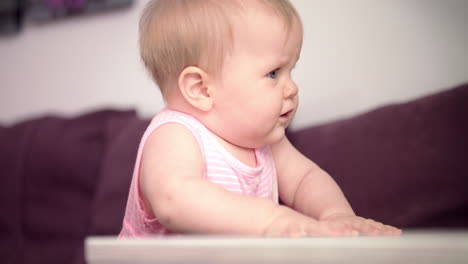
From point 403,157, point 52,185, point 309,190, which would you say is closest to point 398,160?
point 403,157

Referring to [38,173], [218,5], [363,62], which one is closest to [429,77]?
[363,62]

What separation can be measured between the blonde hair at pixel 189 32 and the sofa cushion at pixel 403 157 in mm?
140

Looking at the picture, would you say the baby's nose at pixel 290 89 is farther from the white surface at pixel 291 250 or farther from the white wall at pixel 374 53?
the white surface at pixel 291 250

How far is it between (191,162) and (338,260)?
0.20 meters

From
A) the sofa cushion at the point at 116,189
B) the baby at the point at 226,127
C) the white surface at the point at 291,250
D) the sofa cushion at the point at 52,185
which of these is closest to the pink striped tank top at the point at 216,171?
the baby at the point at 226,127

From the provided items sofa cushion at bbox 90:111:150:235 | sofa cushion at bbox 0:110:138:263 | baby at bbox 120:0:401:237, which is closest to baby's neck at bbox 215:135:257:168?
baby at bbox 120:0:401:237

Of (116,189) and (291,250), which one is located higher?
(291,250)

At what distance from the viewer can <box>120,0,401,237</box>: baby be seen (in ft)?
1.28

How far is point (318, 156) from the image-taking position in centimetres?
47

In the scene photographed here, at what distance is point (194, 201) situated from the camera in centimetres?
39

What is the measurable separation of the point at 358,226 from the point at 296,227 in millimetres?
50

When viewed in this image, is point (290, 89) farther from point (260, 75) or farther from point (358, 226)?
point (358, 226)

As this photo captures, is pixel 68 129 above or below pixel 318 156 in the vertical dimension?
below

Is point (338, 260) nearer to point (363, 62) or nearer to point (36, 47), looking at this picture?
point (363, 62)
